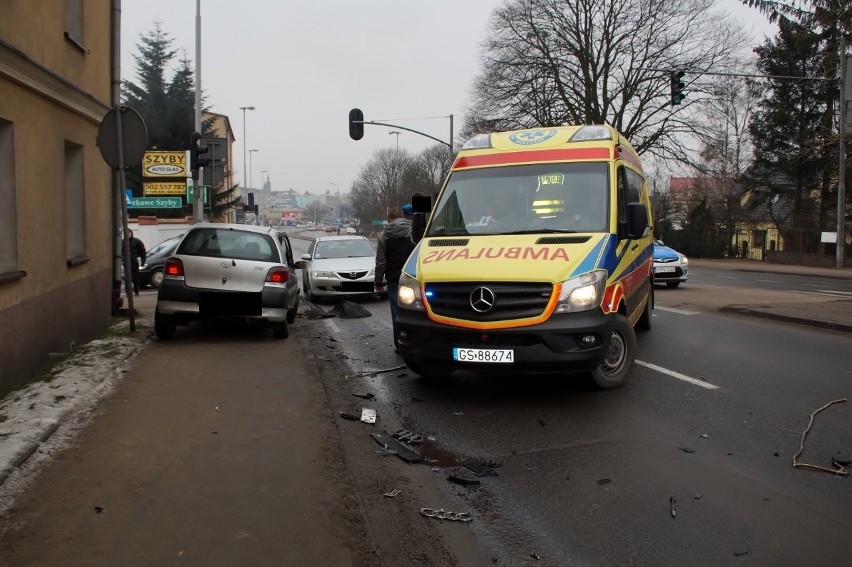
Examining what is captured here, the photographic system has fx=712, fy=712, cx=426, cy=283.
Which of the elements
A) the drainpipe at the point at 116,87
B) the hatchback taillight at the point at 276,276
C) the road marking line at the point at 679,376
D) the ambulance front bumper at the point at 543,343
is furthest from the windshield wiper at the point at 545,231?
the drainpipe at the point at 116,87

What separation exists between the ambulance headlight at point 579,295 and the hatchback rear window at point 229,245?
4951 mm

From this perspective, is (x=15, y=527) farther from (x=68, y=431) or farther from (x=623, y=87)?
(x=623, y=87)

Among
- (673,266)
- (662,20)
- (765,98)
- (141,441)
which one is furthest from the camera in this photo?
(765,98)

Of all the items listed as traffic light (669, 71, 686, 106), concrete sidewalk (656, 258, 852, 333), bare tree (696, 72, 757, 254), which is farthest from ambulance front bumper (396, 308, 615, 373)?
bare tree (696, 72, 757, 254)

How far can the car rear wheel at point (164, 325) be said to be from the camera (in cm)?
946

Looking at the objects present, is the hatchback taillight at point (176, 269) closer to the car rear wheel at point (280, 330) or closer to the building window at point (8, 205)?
the car rear wheel at point (280, 330)

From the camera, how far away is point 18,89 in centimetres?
711

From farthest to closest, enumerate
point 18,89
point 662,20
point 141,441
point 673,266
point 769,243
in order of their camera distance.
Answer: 1. point 769,243
2. point 662,20
3. point 673,266
4. point 18,89
5. point 141,441

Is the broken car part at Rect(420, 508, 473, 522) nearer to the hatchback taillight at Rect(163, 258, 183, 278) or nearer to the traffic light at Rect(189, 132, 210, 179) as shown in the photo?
the hatchback taillight at Rect(163, 258, 183, 278)

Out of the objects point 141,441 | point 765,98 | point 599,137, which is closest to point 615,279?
point 599,137

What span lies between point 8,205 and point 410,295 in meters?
4.09

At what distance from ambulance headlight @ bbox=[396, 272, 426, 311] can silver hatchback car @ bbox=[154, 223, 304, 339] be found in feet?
10.6

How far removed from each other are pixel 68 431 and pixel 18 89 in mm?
3766

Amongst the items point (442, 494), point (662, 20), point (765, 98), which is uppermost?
point (662, 20)
